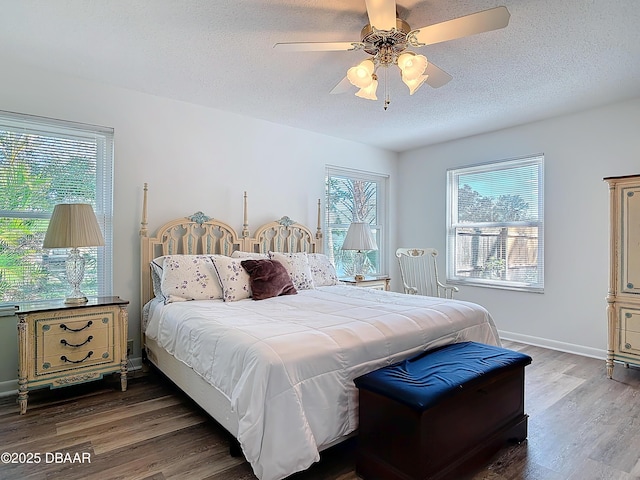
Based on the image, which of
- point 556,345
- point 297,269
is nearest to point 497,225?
point 556,345

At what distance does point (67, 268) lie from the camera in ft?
9.18

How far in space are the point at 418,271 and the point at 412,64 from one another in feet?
9.09

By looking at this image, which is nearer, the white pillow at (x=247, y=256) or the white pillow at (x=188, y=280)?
the white pillow at (x=188, y=280)

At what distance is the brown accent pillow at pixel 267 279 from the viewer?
10.0 feet

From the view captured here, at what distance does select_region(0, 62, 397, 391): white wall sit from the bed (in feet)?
0.57

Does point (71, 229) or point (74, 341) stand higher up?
point (71, 229)

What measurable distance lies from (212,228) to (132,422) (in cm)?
187

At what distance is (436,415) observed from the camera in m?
1.65

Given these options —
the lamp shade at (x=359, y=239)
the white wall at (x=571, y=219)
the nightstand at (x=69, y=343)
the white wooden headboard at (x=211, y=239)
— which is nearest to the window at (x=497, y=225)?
the white wall at (x=571, y=219)

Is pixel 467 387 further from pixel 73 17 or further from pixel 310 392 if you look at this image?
pixel 73 17

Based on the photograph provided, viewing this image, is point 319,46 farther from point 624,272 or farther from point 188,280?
point 624,272

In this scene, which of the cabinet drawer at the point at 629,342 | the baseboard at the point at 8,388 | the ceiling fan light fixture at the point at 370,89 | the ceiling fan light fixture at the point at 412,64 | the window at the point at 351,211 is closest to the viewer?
the ceiling fan light fixture at the point at 412,64

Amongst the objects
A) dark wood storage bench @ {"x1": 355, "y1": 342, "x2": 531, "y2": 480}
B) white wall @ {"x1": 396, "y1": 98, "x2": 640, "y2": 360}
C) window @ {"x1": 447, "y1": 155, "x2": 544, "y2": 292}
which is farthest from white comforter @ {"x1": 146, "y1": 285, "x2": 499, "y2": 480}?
window @ {"x1": 447, "y1": 155, "x2": 544, "y2": 292}

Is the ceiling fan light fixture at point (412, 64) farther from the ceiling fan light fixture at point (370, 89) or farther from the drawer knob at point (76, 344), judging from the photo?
the drawer knob at point (76, 344)
